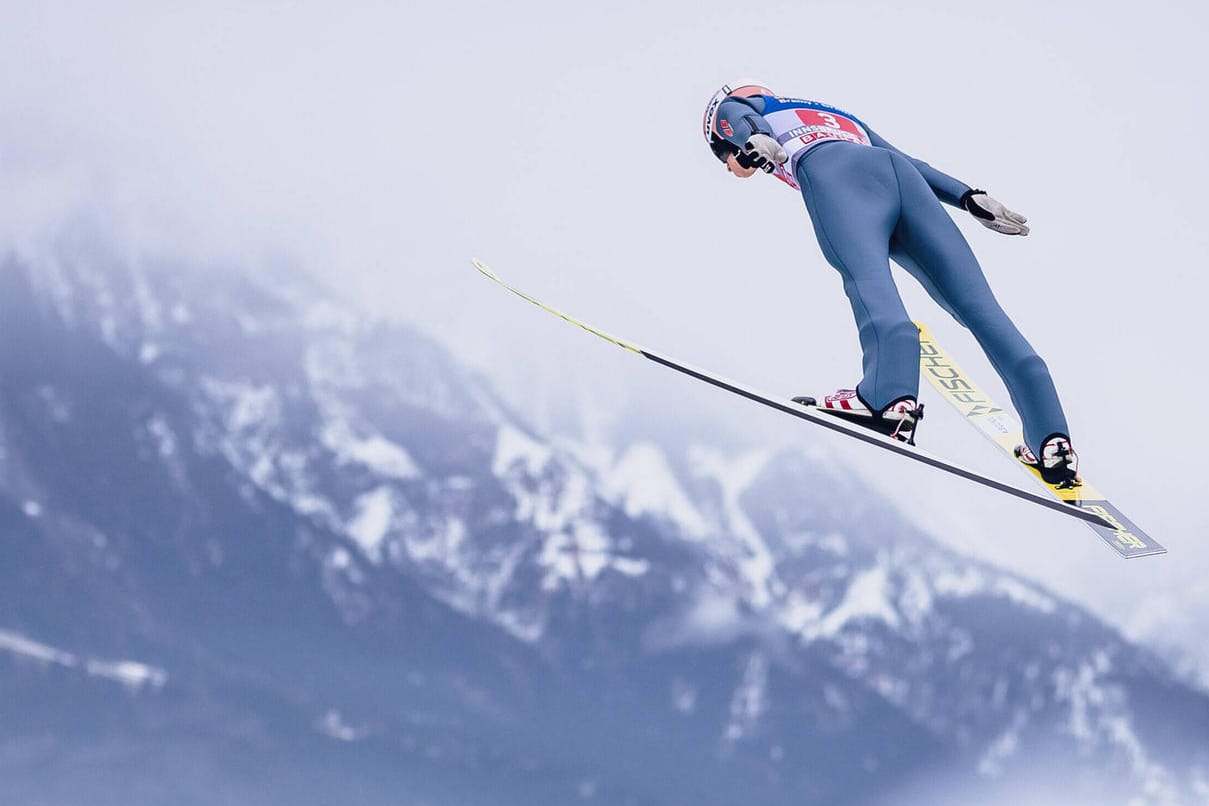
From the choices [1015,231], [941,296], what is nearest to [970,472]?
[941,296]

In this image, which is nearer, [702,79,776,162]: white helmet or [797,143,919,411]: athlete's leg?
[797,143,919,411]: athlete's leg


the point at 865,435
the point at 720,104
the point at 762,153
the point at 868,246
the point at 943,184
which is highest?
the point at 720,104

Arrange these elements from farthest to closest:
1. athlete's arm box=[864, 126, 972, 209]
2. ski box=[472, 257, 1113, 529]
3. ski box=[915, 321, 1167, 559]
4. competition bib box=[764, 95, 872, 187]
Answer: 1. athlete's arm box=[864, 126, 972, 209]
2. competition bib box=[764, 95, 872, 187]
3. ski box=[915, 321, 1167, 559]
4. ski box=[472, 257, 1113, 529]

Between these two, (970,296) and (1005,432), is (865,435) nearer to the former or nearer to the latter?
(970,296)

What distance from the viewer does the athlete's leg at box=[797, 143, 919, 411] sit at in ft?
21.3

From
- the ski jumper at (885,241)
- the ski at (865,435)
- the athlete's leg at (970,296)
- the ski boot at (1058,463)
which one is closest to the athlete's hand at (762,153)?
the ski jumper at (885,241)

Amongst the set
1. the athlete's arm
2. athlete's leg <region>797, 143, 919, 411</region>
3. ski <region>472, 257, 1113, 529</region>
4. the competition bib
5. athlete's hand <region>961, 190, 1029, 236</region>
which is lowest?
ski <region>472, 257, 1113, 529</region>

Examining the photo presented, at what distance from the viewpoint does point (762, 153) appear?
6.79 metres

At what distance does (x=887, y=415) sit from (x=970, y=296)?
2.46 feet

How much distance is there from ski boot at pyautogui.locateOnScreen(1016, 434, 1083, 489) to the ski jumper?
39mm

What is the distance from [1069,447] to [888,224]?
1.22 metres

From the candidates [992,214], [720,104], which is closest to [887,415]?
[992,214]

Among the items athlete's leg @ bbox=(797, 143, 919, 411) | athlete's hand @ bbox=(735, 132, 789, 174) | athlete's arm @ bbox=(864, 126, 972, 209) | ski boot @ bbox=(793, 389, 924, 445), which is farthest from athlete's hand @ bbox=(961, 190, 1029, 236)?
ski boot @ bbox=(793, 389, 924, 445)

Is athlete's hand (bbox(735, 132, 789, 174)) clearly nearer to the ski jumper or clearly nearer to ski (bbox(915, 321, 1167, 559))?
the ski jumper
